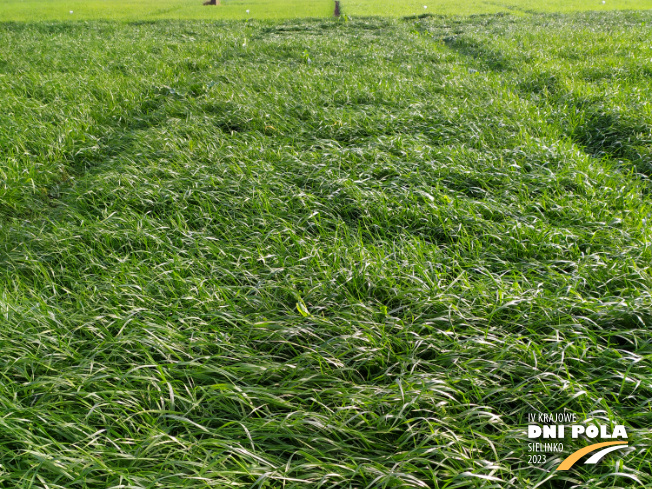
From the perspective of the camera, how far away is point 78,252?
2.77 m

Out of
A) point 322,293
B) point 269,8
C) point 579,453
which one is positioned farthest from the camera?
point 269,8

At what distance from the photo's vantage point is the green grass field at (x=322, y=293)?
156 cm

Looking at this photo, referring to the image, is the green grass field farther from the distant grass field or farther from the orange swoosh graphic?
the distant grass field

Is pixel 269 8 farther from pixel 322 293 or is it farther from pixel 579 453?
pixel 579 453

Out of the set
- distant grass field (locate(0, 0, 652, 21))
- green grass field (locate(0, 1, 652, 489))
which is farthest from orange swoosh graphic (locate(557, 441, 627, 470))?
distant grass field (locate(0, 0, 652, 21))

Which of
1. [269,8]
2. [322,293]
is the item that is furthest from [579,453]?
[269,8]

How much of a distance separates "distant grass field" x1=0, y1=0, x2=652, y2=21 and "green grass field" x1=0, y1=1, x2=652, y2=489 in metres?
15.5

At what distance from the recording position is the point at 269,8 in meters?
21.1

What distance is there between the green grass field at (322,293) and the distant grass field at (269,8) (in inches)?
612

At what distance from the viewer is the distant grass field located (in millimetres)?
18000

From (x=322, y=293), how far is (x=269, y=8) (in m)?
22.6

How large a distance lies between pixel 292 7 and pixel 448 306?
74.2ft

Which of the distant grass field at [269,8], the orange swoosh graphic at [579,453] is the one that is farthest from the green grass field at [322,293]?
the distant grass field at [269,8]

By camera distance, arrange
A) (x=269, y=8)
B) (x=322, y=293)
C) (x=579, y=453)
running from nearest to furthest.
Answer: (x=579, y=453), (x=322, y=293), (x=269, y=8)
